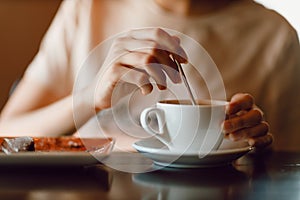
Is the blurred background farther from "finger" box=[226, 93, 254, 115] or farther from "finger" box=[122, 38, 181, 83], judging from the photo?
"finger" box=[226, 93, 254, 115]

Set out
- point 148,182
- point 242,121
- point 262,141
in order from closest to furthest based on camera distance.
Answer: point 148,182, point 242,121, point 262,141

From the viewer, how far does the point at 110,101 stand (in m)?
0.79

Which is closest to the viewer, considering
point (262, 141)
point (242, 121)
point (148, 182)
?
point (148, 182)

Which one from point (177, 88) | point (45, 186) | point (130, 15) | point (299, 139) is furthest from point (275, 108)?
point (45, 186)

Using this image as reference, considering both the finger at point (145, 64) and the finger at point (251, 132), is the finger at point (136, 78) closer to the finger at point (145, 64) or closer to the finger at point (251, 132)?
the finger at point (145, 64)

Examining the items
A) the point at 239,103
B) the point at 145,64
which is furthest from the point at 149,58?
the point at 239,103

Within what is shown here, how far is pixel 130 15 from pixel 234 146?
0.31 meters

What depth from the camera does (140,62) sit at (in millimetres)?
745

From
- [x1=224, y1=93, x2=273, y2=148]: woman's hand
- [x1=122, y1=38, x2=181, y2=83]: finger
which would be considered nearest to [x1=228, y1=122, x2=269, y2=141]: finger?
[x1=224, y1=93, x2=273, y2=148]: woman's hand

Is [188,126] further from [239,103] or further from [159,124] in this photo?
[239,103]

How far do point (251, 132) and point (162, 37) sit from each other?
20cm

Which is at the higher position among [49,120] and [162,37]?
[162,37]

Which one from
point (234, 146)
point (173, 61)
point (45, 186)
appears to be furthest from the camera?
point (173, 61)

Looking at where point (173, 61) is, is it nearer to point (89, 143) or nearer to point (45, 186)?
point (89, 143)
